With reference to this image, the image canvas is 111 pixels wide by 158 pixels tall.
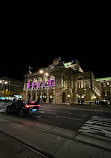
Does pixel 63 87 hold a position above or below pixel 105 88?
above

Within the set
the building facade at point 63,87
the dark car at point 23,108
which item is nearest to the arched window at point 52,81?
the building facade at point 63,87

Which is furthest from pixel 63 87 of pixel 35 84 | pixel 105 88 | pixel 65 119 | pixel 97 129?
pixel 105 88

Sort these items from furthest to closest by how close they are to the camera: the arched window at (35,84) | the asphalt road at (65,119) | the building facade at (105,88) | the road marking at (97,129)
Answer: the building facade at (105,88)
the arched window at (35,84)
the asphalt road at (65,119)
the road marking at (97,129)

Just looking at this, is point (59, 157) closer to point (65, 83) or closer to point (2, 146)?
point (2, 146)

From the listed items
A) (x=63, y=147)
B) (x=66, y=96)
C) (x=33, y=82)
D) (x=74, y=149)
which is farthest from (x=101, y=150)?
(x=33, y=82)

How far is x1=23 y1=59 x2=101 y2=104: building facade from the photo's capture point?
37.7 metres

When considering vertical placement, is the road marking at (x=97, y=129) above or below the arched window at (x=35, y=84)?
below

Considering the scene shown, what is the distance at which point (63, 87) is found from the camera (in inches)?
1583

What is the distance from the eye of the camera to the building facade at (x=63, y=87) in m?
37.7

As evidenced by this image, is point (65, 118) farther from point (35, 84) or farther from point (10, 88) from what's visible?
point (10, 88)

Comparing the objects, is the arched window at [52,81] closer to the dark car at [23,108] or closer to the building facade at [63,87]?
the building facade at [63,87]

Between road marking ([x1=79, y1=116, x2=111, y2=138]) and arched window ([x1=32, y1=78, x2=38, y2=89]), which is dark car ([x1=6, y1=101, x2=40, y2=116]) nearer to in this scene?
road marking ([x1=79, y1=116, x2=111, y2=138])

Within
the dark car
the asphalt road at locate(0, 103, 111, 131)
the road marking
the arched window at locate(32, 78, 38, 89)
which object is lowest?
the asphalt road at locate(0, 103, 111, 131)

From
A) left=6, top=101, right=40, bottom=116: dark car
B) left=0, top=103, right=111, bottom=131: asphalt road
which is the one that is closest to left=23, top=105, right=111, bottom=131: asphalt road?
left=0, top=103, right=111, bottom=131: asphalt road
